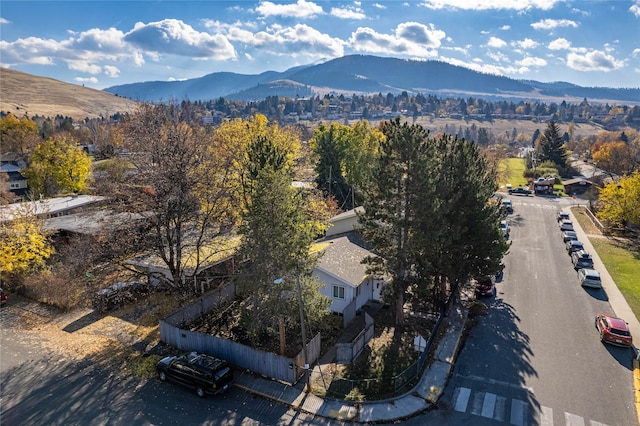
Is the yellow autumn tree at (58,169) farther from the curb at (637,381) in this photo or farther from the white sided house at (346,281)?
the curb at (637,381)

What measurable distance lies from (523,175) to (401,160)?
289 ft

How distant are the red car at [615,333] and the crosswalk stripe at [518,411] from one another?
941 cm

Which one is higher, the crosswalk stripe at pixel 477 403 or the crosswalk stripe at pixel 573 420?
the crosswalk stripe at pixel 573 420

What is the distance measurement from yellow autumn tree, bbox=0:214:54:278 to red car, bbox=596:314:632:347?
40.0 m

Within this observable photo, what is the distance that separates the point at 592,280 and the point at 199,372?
31085 mm

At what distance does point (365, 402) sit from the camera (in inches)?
734

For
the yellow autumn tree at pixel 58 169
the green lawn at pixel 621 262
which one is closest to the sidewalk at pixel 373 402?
the green lawn at pixel 621 262

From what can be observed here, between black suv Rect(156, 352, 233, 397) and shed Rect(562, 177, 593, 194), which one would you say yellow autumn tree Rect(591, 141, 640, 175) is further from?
black suv Rect(156, 352, 233, 397)

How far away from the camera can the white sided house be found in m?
26.7

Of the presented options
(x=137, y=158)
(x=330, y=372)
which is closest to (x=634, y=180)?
(x=330, y=372)

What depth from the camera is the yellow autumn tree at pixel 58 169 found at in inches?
2199

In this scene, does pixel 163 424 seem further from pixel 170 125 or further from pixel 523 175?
pixel 523 175

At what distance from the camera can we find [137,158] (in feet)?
88.5

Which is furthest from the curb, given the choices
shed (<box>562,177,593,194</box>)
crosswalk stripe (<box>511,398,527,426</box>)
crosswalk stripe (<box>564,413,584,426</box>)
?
shed (<box>562,177,593,194</box>)
